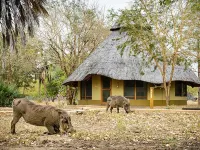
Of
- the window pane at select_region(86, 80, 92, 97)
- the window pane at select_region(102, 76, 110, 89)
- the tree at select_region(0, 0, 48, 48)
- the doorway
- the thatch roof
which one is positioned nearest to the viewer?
the tree at select_region(0, 0, 48, 48)

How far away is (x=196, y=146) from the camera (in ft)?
21.6

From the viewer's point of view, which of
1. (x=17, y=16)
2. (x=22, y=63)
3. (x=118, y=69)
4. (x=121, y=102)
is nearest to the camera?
(x=17, y=16)

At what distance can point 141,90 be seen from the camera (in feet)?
85.4

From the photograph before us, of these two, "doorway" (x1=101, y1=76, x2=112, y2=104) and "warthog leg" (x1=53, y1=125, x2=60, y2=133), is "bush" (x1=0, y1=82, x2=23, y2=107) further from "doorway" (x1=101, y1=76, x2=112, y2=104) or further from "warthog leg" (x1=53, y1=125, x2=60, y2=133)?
"warthog leg" (x1=53, y1=125, x2=60, y2=133)

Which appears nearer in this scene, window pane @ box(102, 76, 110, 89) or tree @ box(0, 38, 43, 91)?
window pane @ box(102, 76, 110, 89)

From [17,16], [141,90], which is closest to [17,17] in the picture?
[17,16]

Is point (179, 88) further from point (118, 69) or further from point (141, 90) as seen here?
point (118, 69)

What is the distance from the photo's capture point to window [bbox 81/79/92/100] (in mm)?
27281

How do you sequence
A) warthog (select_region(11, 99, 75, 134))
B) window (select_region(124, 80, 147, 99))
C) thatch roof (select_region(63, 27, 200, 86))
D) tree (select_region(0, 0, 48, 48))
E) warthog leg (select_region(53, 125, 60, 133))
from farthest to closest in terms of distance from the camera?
window (select_region(124, 80, 147, 99)) → thatch roof (select_region(63, 27, 200, 86)) → tree (select_region(0, 0, 48, 48)) → warthog leg (select_region(53, 125, 60, 133)) → warthog (select_region(11, 99, 75, 134))

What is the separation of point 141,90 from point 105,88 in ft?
9.33

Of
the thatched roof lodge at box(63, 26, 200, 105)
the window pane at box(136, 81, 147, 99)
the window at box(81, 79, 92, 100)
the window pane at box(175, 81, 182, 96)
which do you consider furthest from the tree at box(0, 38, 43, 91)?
the window pane at box(175, 81, 182, 96)

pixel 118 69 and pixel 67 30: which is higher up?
pixel 67 30

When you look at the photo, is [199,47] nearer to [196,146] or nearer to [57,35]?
[57,35]

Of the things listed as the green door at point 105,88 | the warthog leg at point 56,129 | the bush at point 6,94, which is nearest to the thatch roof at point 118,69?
the green door at point 105,88
